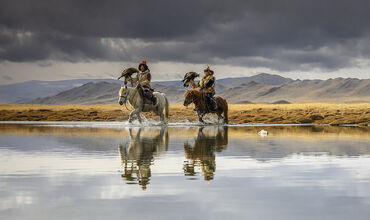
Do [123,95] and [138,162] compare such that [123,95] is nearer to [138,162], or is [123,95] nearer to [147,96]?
[147,96]

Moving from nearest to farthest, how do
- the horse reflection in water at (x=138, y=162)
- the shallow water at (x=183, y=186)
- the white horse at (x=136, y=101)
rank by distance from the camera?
the shallow water at (x=183, y=186), the horse reflection in water at (x=138, y=162), the white horse at (x=136, y=101)

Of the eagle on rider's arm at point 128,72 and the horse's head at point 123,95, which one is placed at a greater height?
the eagle on rider's arm at point 128,72

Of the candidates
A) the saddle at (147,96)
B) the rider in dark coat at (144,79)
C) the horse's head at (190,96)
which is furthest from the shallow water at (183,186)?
the horse's head at (190,96)

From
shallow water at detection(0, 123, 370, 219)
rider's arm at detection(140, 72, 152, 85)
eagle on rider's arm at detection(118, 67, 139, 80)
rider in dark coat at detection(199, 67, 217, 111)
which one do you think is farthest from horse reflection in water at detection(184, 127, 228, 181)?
rider in dark coat at detection(199, 67, 217, 111)

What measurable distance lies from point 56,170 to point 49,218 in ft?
10.7

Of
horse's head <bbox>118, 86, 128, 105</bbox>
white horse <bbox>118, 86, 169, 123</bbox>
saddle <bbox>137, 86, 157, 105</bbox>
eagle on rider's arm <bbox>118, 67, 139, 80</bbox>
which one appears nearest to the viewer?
horse's head <bbox>118, 86, 128, 105</bbox>

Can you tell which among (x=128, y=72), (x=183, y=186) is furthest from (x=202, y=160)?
(x=128, y=72)

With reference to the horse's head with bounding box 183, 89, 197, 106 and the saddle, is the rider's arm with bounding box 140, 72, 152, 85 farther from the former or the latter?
the horse's head with bounding box 183, 89, 197, 106

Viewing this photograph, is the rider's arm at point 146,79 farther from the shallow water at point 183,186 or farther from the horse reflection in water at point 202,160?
the shallow water at point 183,186

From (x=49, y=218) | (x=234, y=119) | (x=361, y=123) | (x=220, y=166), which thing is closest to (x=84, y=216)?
(x=49, y=218)

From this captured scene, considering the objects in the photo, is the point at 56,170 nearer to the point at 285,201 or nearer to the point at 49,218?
the point at 49,218

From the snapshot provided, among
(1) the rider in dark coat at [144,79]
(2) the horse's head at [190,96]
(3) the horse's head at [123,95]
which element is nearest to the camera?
(3) the horse's head at [123,95]

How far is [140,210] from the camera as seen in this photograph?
498cm

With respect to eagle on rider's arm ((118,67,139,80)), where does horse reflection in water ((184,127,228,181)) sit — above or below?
below
